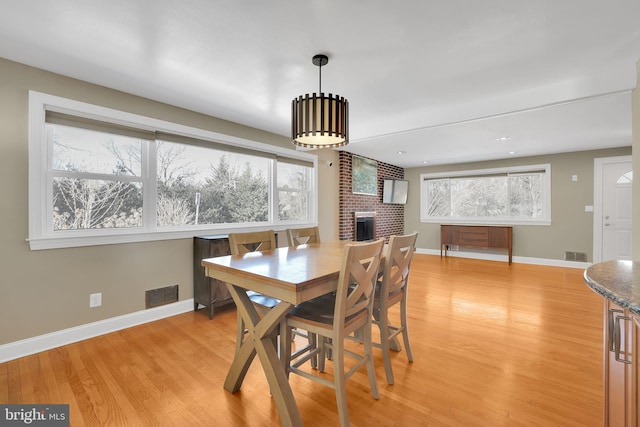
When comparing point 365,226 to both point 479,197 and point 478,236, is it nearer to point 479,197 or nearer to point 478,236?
point 478,236

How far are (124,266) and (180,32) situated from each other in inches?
84.0

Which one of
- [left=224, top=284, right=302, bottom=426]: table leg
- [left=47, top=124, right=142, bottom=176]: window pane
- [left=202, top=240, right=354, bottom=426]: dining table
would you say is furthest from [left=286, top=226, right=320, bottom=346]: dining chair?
[left=47, top=124, right=142, bottom=176]: window pane

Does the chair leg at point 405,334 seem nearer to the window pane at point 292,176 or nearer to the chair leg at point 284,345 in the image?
the chair leg at point 284,345

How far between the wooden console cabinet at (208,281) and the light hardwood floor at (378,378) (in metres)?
0.18

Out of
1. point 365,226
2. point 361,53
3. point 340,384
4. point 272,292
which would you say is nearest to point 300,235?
point 272,292

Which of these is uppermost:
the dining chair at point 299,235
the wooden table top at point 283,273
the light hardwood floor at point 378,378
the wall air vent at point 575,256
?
the dining chair at point 299,235

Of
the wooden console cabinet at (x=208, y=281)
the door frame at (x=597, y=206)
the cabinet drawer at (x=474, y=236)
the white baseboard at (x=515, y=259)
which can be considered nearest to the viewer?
the wooden console cabinet at (x=208, y=281)

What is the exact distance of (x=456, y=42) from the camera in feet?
6.69

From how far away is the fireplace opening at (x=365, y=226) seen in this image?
5676 mm

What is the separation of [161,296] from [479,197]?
21.1 ft

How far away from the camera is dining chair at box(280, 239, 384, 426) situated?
1464 millimetres

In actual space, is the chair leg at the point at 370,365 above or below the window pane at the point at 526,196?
below

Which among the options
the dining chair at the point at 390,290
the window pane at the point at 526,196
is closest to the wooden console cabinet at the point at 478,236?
the window pane at the point at 526,196

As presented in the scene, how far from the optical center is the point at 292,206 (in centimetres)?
455
